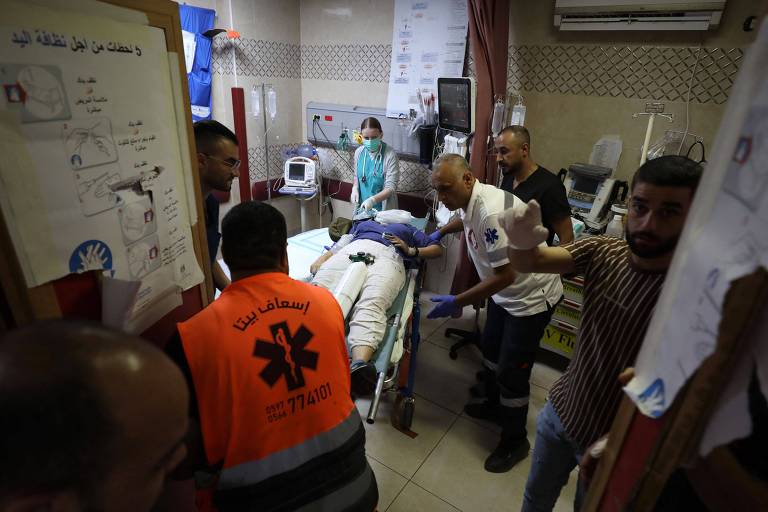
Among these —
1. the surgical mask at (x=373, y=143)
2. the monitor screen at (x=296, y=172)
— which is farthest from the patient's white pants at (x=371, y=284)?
the monitor screen at (x=296, y=172)

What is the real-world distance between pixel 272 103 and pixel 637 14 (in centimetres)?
344

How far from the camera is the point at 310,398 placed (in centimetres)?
109

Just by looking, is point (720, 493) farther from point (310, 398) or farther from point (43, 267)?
point (43, 267)

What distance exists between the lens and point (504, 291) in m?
2.10

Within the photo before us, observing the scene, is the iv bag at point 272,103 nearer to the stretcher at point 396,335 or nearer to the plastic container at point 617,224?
the stretcher at point 396,335

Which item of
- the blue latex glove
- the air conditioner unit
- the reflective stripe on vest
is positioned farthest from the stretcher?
the air conditioner unit

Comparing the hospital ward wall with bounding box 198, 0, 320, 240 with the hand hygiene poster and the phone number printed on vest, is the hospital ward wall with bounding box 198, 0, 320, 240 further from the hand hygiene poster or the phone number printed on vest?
the phone number printed on vest

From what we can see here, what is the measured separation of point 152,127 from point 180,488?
1.09 metres

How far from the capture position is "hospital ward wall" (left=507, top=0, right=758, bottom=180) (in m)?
2.67

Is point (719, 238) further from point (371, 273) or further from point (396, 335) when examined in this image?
point (371, 273)

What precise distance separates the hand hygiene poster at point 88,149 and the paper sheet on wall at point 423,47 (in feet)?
10.1

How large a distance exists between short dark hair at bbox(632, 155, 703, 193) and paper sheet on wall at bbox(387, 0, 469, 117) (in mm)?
2851

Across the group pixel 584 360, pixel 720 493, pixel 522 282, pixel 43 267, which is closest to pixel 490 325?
pixel 522 282

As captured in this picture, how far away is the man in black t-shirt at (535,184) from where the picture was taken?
2369 millimetres
